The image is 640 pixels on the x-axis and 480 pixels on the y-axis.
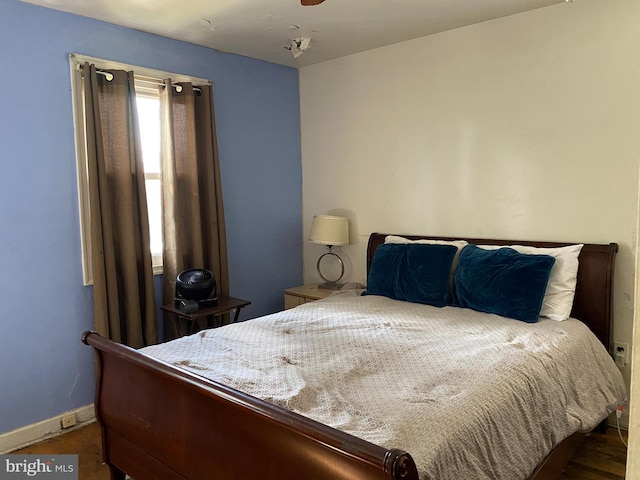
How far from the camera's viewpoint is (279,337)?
2.50m

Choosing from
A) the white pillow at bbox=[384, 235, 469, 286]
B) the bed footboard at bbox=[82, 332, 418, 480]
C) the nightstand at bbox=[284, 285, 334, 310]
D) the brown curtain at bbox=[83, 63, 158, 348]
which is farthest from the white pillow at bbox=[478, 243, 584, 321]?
the brown curtain at bbox=[83, 63, 158, 348]

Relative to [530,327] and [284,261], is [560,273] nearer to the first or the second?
[530,327]

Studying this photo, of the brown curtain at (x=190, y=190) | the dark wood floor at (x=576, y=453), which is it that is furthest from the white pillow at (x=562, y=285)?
the brown curtain at (x=190, y=190)

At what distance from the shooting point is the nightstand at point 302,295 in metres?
3.76

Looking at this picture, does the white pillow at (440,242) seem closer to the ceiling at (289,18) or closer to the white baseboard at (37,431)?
the ceiling at (289,18)

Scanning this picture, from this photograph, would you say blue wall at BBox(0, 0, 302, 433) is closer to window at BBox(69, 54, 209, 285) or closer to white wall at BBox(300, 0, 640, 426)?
window at BBox(69, 54, 209, 285)

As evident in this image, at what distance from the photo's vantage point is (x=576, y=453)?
8.46 feet

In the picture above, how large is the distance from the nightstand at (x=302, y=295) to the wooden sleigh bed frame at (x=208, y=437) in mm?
1794

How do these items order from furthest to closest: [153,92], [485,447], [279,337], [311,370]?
[153,92] → [279,337] → [311,370] → [485,447]

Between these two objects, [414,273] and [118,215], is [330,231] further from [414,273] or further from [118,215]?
[118,215]

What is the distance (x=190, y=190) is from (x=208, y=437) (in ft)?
6.68

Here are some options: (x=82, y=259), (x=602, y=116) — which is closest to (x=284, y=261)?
(x=82, y=259)

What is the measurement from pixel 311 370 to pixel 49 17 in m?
2.45

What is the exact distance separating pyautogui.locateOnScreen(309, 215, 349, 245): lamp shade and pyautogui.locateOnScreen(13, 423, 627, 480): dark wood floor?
199cm
